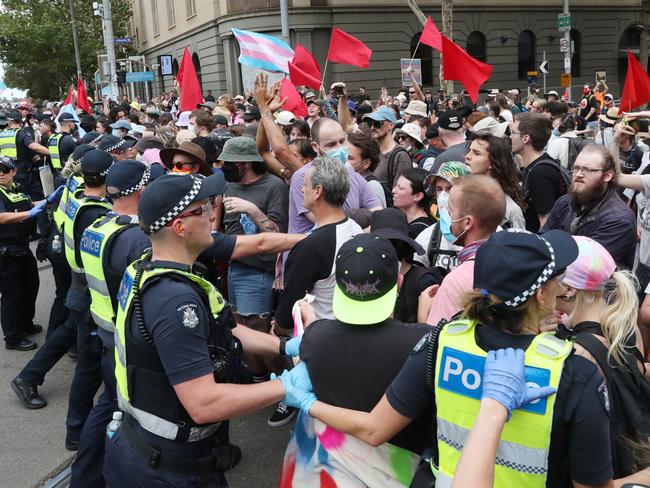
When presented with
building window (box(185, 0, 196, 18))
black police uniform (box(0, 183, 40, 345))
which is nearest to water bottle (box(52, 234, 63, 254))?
black police uniform (box(0, 183, 40, 345))

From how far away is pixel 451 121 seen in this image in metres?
6.32

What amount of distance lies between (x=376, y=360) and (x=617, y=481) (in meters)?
0.90

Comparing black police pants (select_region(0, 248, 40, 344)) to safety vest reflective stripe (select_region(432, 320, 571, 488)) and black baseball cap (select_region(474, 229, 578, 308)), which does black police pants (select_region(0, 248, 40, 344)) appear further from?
black baseball cap (select_region(474, 229, 578, 308))

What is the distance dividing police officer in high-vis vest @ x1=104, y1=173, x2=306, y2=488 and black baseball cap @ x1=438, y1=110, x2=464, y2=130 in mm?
4044

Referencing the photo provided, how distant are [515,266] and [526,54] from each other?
35586 millimetres

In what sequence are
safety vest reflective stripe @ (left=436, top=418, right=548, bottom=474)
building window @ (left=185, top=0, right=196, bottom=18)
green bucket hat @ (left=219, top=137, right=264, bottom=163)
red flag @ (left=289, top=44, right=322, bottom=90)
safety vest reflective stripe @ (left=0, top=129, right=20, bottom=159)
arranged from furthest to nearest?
1. building window @ (left=185, top=0, right=196, bottom=18)
2. safety vest reflective stripe @ (left=0, top=129, right=20, bottom=159)
3. red flag @ (left=289, top=44, right=322, bottom=90)
4. green bucket hat @ (left=219, top=137, right=264, bottom=163)
5. safety vest reflective stripe @ (left=436, top=418, right=548, bottom=474)

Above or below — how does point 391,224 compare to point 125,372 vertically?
above

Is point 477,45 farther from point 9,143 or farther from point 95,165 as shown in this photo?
point 95,165

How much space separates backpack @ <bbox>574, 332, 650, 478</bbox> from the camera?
2.22 meters

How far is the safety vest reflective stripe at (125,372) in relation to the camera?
2.54 meters

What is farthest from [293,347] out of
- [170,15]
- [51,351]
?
[170,15]

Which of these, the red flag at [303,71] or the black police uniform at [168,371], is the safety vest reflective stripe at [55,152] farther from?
the black police uniform at [168,371]

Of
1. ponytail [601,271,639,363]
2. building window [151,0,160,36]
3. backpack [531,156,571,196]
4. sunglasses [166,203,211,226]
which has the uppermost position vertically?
building window [151,0,160,36]


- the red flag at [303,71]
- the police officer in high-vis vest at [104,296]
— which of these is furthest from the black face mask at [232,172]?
→ the red flag at [303,71]
